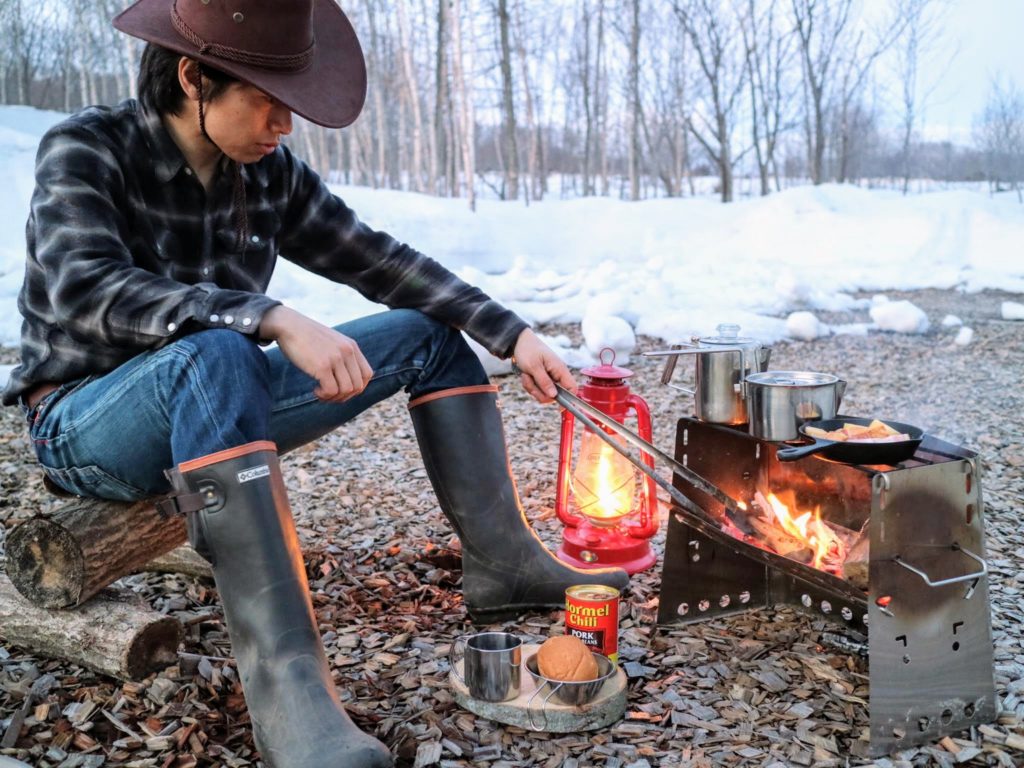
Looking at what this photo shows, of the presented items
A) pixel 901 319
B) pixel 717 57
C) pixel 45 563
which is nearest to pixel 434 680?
pixel 45 563

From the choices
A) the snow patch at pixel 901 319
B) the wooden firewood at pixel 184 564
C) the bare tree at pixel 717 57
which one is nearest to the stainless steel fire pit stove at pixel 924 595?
the wooden firewood at pixel 184 564

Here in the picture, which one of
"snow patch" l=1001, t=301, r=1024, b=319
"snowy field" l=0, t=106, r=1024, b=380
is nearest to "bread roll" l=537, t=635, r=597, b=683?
"snowy field" l=0, t=106, r=1024, b=380

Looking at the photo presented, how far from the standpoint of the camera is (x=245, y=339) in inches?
73.7

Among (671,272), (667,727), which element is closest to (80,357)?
(667,727)

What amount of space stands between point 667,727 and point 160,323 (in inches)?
59.5

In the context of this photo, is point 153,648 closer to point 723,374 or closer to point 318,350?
point 318,350

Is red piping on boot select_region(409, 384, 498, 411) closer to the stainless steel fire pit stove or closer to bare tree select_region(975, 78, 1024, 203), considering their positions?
the stainless steel fire pit stove

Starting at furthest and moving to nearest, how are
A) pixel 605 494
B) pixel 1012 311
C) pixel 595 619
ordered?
1. pixel 1012 311
2. pixel 605 494
3. pixel 595 619

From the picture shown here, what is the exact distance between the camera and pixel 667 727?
208cm

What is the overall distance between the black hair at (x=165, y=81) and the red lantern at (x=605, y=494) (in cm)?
159

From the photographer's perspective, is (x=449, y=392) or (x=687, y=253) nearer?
(x=449, y=392)

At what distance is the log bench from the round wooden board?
83 centimetres

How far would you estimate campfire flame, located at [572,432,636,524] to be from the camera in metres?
3.29

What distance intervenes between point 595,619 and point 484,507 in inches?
18.5
